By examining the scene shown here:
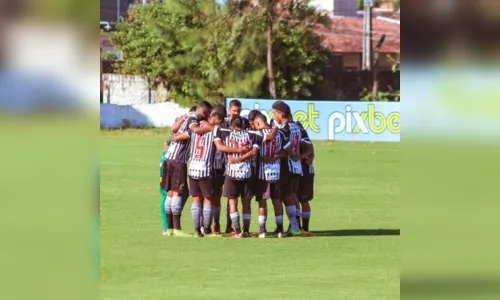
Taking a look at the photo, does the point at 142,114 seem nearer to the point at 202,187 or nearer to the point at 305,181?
the point at 305,181

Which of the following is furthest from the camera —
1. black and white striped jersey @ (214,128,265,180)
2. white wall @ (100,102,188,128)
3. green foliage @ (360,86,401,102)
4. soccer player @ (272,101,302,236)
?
green foliage @ (360,86,401,102)

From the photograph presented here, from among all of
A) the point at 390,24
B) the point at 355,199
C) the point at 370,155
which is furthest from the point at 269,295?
the point at 390,24

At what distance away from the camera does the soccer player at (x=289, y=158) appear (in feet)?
41.2

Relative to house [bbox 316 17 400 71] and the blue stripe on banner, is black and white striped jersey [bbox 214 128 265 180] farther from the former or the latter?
house [bbox 316 17 400 71]

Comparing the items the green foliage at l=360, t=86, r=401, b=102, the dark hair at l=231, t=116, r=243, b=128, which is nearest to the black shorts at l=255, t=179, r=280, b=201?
the dark hair at l=231, t=116, r=243, b=128

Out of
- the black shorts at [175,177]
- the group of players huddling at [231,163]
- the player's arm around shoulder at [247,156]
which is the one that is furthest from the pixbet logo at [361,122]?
the player's arm around shoulder at [247,156]

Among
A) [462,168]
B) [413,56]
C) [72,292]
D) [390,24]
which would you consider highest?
[390,24]

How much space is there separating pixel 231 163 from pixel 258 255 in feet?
5.58

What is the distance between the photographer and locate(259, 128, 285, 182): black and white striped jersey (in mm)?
12367

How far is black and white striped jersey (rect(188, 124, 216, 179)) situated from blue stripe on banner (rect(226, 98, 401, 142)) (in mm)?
19134

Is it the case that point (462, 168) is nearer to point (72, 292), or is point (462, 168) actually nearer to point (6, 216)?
point (72, 292)

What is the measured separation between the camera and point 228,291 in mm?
8383

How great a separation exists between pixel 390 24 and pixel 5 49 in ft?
183

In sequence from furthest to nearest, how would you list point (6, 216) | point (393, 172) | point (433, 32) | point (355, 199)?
point (393, 172)
point (355, 199)
point (6, 216)
point (433, 32)
